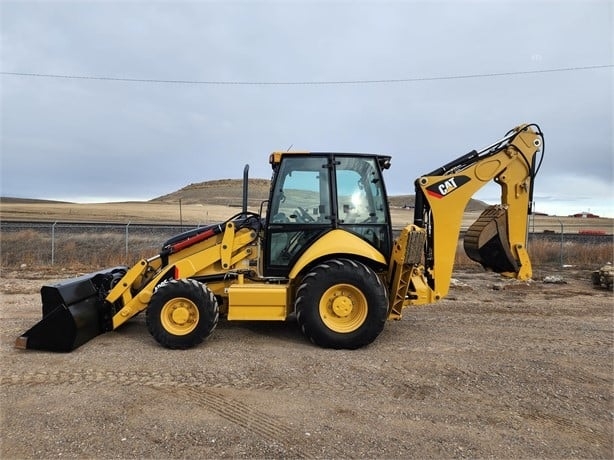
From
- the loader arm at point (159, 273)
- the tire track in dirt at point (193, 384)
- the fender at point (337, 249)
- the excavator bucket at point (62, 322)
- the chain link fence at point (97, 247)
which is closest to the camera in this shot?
the tire track in dirt at point (193, 384)

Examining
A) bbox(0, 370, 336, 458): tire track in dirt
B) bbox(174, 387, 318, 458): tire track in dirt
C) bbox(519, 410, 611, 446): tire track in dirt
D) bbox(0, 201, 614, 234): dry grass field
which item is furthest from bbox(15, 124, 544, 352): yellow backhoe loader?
bbox(0, 201, 614, 234): dry grass field

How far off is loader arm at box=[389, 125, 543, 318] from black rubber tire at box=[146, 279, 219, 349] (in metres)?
2.28

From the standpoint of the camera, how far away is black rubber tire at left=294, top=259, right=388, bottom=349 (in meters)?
5.55

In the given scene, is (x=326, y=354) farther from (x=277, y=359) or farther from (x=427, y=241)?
(x=427, y=241)

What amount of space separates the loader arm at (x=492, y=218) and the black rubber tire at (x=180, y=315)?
7.49 feet

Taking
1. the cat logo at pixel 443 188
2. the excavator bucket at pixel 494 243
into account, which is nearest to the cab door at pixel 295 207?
the cat logo at pixel 443 188

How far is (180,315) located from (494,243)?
402 cm

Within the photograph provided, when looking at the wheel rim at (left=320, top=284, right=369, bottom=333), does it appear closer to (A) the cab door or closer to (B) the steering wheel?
(A) the cab door

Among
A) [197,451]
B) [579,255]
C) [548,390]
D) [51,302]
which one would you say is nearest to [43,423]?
[197,451]

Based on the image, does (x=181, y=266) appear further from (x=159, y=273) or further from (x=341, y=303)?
(x=341, y=303)

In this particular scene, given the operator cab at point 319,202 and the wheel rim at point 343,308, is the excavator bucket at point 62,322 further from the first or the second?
the wheel rim at point 343,308

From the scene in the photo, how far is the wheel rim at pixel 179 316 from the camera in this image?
5613 millimetres

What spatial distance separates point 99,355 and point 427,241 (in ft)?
13.8

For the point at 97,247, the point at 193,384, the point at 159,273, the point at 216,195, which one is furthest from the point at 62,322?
the point at 216,195
